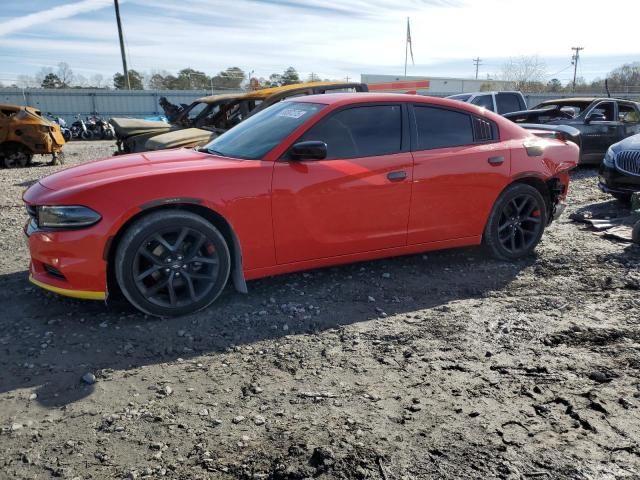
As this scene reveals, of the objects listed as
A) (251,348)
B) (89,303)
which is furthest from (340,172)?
(89,303)

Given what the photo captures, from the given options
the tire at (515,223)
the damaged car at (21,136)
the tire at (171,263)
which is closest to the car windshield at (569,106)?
the tire at (515,223)

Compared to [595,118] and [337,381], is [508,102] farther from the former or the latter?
[337,381]

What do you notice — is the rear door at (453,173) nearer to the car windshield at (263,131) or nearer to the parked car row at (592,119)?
the car windshield at (263,131)

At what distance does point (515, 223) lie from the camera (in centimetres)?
513

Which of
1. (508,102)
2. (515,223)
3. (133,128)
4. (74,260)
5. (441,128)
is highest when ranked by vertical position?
(508,102)

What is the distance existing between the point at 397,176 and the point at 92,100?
96.5 feet

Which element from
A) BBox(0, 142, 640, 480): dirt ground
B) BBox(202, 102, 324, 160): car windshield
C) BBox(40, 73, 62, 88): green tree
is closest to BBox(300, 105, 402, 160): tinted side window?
BBox(202, 102, 324, 160): car windshield

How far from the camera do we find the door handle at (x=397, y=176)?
4.32 m

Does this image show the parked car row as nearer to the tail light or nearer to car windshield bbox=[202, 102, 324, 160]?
the tail light

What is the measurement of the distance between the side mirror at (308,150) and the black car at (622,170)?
17.7 ft

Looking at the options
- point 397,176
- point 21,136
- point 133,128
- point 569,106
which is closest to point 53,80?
point 21,136

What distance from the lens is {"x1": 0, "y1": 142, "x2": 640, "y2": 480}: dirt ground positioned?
235 cm

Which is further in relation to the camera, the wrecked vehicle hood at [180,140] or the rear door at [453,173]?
the wrecked vehicle hood at [180,140]

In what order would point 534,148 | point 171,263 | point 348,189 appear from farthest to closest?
point 534,148
point 348,189
point 171,263
